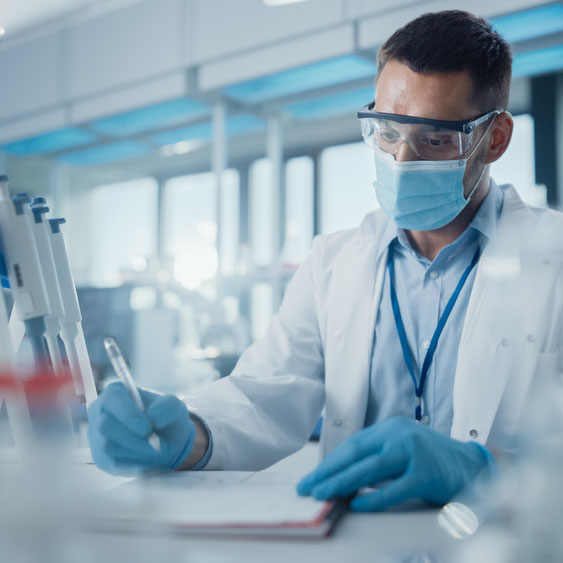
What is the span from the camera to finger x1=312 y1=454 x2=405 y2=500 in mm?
793

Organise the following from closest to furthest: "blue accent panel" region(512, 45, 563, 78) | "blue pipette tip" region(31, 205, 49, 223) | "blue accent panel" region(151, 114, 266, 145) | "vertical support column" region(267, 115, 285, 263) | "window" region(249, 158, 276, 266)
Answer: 1. "blue pipette tip" region(31, 205, 49, 223)
2. "blue accent panel" region(512, 45, 563, 78)
3. "vertical support column" region(267, 115, 285, 263)
4. "blue accent panel" region(151, 114, 266, 145)
5. "window" region(249, 158, 276, 266)

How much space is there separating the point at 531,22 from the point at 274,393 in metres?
2.10

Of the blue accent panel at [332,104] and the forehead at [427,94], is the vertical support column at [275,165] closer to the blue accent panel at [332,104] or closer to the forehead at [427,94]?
the blue accent panel at [332,104]

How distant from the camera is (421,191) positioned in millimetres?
1533

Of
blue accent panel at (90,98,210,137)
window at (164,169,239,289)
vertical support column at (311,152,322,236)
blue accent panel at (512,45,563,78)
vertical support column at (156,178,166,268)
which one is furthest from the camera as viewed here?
vertical support column at (156,178,166,268)

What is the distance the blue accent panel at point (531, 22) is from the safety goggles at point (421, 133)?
1258 millimetres

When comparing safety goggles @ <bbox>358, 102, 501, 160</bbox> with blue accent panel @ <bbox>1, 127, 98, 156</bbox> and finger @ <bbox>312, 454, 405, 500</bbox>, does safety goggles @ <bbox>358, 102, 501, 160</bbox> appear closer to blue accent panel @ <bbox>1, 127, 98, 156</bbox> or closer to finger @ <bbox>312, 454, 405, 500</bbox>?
finger @ <bbox>312, 454, 405, 500</bbox>

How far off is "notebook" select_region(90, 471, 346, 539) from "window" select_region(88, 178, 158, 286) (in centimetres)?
531

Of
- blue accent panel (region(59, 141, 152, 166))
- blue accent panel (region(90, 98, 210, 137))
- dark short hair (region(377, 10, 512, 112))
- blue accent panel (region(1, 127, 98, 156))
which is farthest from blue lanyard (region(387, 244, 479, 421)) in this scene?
blue accent panel (region(59, 141, 152, 166))

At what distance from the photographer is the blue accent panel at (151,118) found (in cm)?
386

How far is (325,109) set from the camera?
374cm

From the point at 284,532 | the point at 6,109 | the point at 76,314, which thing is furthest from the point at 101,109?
the point at 284,532

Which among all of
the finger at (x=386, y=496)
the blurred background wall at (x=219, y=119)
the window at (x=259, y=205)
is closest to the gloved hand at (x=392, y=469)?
the finger at (x=386, y=496)

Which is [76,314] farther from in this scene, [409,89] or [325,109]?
[325,109]
